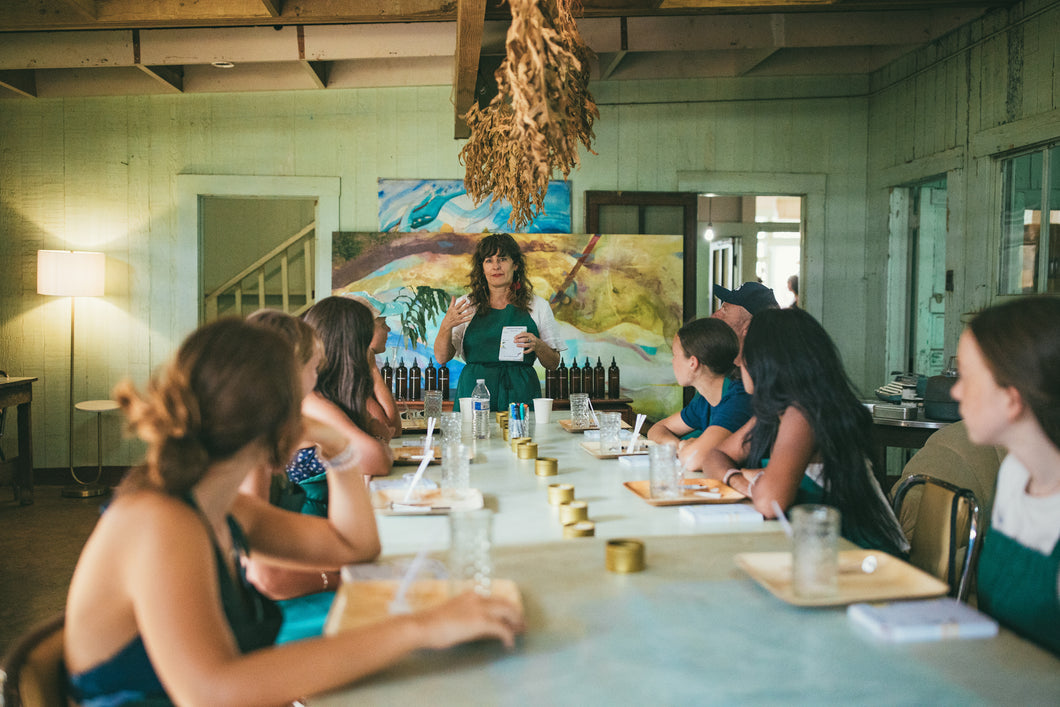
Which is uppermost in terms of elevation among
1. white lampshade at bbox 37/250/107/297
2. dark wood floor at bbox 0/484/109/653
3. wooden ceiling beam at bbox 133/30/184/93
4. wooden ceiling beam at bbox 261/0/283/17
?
wooden ceiling beam at bbox 133/30/184/93

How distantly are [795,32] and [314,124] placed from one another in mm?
3475

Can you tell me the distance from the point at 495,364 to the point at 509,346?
13cm

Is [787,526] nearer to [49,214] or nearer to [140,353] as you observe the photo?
[140,353]

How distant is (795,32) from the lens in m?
5.31

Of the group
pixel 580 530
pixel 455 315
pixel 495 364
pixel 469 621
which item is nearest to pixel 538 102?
pixel 580 530

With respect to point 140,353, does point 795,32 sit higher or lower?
higher

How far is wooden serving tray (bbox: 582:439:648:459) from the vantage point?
3.06m

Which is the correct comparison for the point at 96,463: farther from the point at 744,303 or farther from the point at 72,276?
the point at 744,303

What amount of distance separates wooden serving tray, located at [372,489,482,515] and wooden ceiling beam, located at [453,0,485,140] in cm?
186

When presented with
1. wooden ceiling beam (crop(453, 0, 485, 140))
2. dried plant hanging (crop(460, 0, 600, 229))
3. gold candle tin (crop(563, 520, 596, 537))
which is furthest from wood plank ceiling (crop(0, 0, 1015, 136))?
gold candle tin (crop(563, 520, 596, 537))

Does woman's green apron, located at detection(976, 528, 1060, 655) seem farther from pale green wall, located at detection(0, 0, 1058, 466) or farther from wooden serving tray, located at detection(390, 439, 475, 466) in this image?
pale green wall, located at detection(0, 0, 1058, 466)

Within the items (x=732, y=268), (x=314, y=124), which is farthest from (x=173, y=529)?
(x=732, y=268)

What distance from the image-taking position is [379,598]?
147 centimetres

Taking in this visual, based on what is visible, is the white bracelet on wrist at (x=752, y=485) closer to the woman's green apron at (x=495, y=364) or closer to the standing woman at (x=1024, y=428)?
the standing woman at (x=1024, y=428)
